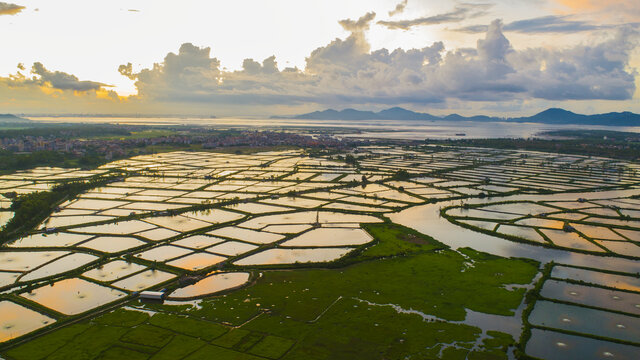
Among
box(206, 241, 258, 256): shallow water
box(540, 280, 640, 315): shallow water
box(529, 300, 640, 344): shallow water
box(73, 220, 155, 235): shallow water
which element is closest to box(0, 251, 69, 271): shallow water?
box(73, 220, 155, 235): shallow water

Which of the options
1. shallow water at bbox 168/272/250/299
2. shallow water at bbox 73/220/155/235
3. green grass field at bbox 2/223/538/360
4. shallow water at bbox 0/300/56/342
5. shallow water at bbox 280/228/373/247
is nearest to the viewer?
green grass field at bbox 2/223/538/360

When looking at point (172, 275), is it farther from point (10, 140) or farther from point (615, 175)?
point (10, 140)

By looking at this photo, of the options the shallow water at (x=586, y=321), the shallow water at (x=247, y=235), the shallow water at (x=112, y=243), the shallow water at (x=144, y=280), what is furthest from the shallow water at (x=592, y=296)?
the shallow water at (x=112, y=243)

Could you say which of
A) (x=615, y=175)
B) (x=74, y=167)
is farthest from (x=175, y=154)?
(x=615, y=175)

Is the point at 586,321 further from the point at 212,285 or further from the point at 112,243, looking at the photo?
the point at 112,243

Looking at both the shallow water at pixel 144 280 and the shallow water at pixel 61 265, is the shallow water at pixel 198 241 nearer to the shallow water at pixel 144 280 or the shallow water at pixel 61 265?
the shallow water at pixel 144 280

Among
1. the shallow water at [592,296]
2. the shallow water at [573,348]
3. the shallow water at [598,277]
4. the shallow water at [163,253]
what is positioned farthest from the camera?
the shallow water at [163,253]

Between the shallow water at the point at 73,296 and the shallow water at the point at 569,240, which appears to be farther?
the shallow water at the point at 569,240

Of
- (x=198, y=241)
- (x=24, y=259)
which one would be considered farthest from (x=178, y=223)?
(x=24, y=259)

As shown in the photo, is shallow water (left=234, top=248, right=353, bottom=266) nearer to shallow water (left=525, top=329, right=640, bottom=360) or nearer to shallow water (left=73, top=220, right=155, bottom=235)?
shallow water (left=73, top=220, right=155, bottom=235)

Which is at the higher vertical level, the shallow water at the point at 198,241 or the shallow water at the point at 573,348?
the shallow water at the point at 573,348
